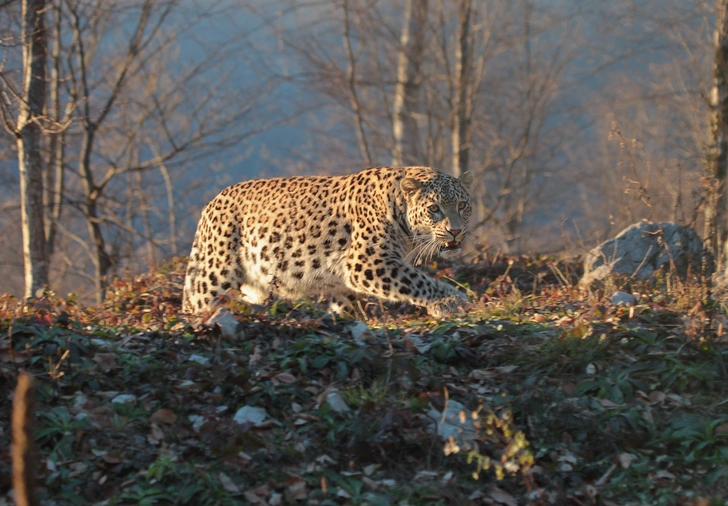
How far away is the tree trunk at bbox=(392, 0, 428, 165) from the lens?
854 inches

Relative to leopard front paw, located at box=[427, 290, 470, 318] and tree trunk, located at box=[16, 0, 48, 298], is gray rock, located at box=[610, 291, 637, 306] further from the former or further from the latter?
tree trunk, located at box=[16, 0, 48, 298]

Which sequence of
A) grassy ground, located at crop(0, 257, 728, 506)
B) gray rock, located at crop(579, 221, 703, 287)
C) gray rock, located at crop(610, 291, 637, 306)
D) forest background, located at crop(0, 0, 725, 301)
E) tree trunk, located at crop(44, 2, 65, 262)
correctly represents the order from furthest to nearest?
tree trunk, located at crop(44, 2, 65, 262)
forest background, located at crop(0, 0, 725, 301)
gray rock, located at crop(579, 221, 703, 287)
gray rock, located at crop(610, 291, 637, 306)
grassy ground, located at crop(0, 257, 728, 506)

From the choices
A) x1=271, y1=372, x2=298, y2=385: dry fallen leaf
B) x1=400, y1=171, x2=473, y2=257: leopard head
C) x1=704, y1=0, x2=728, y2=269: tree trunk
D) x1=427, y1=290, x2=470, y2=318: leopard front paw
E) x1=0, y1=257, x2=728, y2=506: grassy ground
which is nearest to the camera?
x1=0, y1=257, x2=728, y2=506: grassy ground

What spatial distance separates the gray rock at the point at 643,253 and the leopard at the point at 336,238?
1.50 m

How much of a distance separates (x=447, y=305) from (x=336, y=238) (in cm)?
154

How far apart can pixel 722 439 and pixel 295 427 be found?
8.49ft

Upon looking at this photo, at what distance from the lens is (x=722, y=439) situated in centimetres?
536

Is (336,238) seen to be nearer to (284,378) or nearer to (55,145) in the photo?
(284,378)

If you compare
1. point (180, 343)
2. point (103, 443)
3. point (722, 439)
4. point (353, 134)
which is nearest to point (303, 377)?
point (180, 343)

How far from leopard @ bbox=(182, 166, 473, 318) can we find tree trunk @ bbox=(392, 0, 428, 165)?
38.2 ft

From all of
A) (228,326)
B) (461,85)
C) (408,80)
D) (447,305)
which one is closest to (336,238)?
(447,305)

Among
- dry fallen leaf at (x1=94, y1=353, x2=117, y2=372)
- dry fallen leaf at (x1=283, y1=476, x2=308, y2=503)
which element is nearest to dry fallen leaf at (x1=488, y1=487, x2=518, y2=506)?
dry fallen leaf at (x1=283, y1=476, x2=308, y2=503)

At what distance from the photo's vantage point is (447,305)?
830cm

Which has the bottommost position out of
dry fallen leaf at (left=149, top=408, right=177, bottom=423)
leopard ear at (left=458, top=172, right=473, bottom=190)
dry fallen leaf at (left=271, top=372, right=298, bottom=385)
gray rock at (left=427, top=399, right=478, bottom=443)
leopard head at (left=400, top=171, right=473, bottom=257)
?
gray rock at (left=427, top=399, right=478, bottom=443)
